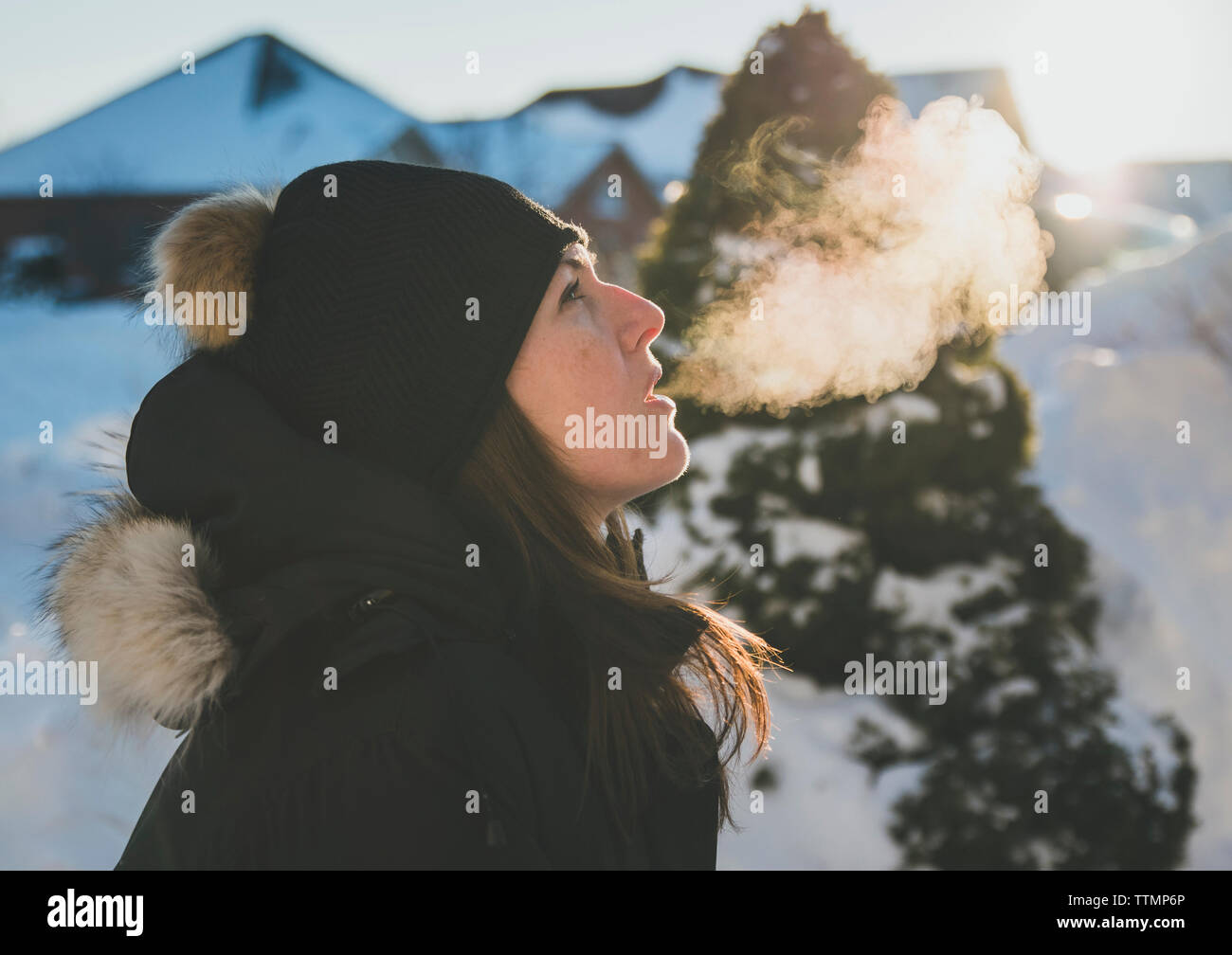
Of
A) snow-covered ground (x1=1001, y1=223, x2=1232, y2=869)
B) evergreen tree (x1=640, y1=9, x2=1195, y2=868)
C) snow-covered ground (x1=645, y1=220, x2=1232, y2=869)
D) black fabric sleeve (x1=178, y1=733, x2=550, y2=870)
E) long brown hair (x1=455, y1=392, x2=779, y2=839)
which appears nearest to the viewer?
black fabric sleeve (x1=178, y1=733, x2=550, y2=870)

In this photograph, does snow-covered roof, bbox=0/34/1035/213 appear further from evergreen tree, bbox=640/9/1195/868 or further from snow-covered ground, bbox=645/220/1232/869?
evergreen tree, bbox=640/9/1195/868

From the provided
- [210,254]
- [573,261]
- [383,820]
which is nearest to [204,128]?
[210,254]

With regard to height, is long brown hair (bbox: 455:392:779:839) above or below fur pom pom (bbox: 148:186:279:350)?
below

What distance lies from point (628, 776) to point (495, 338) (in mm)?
741

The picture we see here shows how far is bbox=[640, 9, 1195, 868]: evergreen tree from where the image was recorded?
5645 mm

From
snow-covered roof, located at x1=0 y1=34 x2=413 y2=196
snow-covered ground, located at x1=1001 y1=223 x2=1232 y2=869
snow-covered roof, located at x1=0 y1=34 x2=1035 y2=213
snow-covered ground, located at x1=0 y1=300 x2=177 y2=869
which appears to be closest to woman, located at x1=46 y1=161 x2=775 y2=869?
snow-covered ground, located at x1=0 y1=300 x2=177 y2=869

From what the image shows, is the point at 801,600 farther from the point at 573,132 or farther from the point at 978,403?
the point at 573,132

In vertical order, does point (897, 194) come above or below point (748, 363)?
above

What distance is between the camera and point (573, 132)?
17797mm

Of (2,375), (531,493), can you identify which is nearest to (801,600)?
(531,493)

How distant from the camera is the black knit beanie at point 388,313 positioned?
5.40 ft

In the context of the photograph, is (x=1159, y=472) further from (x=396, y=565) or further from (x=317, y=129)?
(x=317, y=129)

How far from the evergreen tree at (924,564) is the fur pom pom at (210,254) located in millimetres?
3968

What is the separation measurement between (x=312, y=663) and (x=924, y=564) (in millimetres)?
5680
